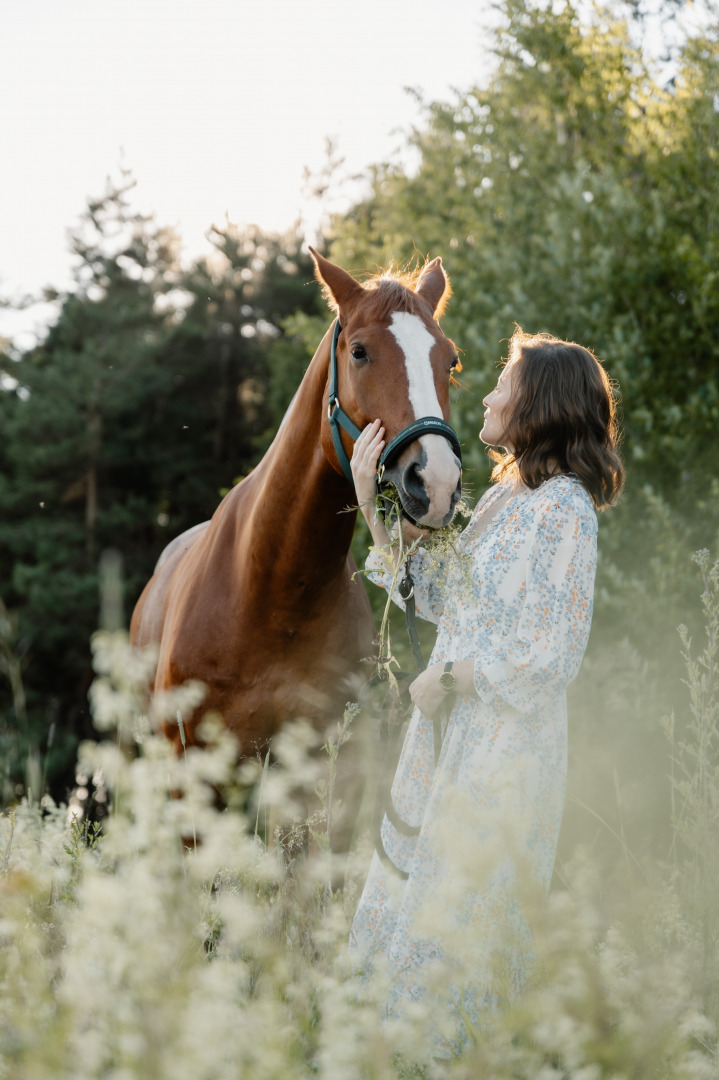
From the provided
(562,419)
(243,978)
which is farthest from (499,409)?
(243,978)

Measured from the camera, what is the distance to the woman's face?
2240 mm

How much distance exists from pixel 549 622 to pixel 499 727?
1.02ft

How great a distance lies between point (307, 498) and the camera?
2.85 metres

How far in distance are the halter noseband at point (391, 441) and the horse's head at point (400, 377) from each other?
0.05 feet

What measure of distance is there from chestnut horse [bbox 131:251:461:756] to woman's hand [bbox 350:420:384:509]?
0.07 m

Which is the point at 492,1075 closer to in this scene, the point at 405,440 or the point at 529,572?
the point at 529,572

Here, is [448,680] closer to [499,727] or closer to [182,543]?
[499,727]

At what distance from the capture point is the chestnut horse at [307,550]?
2.54 metres

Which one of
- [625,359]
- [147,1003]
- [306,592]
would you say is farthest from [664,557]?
[147,1003]

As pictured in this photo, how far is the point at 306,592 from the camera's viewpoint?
295cm

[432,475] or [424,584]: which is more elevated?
[432,475]

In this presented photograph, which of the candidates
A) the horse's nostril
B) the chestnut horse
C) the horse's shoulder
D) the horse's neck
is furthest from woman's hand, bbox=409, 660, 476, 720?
the horse's shoulder

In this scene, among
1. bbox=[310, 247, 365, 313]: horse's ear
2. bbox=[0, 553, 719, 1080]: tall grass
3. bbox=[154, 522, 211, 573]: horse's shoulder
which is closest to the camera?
bbox=[0, 553, 719, 1080]: tall grass

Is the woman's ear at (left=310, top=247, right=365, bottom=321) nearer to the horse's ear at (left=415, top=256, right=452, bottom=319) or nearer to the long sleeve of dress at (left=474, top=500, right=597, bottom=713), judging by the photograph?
the horse's ear at (left=415, top=256, right=452, bottom=319)
